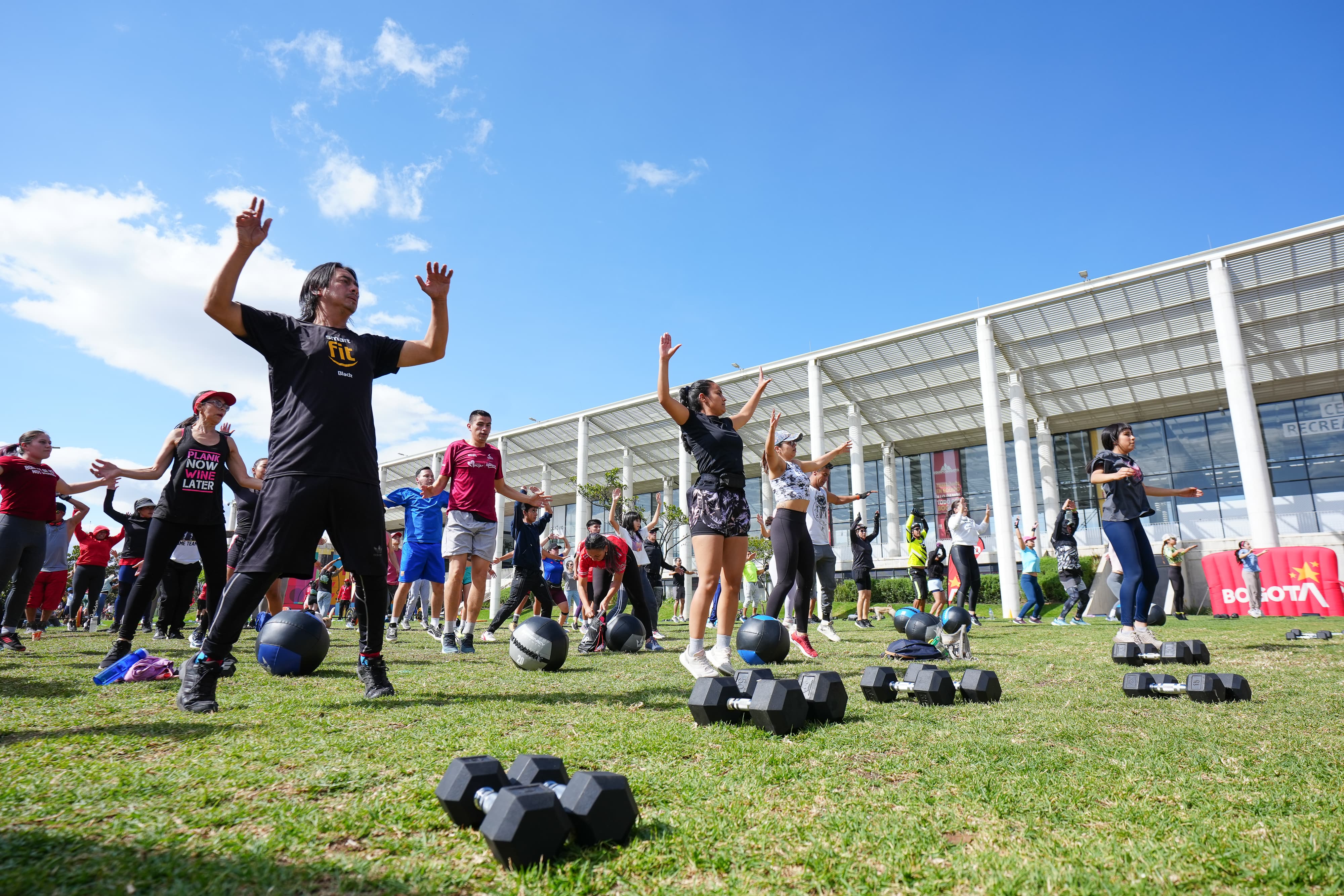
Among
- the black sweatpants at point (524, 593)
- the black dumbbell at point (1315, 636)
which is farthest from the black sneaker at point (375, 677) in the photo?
the black dumbbell at point (1315, 636)

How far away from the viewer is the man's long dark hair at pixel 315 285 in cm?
425

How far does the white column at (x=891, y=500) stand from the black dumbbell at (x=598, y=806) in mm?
37951

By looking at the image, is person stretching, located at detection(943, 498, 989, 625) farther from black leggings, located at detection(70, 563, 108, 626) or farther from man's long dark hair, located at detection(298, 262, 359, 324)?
black leggings, located at detection(70, 563, 108, 626)

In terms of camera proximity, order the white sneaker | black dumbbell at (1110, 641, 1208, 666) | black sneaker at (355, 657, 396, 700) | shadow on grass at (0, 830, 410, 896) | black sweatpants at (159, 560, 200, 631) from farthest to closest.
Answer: black sweatpants at (159, 560, 200, 631), black dumbbell at (1110, 641, 1208, 666), the white sneaker, black sneaker at (355, 657, 396, 700), shadow on grass at (0, 830, 410, 896)

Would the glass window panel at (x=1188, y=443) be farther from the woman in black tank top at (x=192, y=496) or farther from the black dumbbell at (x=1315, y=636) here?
the woman in black tank top at (x=192, y=496)

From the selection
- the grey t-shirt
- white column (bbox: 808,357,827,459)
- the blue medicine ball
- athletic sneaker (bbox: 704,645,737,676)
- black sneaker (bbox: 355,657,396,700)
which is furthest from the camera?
white column (bbox: 808,357,827,459)

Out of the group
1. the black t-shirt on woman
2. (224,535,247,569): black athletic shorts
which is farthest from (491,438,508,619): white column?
the black t-shirt on woman

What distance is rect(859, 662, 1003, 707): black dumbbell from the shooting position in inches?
152

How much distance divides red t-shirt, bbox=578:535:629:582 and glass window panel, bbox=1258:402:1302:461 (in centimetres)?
3703

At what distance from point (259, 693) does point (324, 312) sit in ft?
7.38

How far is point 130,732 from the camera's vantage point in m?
2.98

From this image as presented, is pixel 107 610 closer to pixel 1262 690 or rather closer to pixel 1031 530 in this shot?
pixel 1031 530

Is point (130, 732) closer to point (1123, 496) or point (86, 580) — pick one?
point (1123, 496)

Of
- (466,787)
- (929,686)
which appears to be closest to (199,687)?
(466,787)
